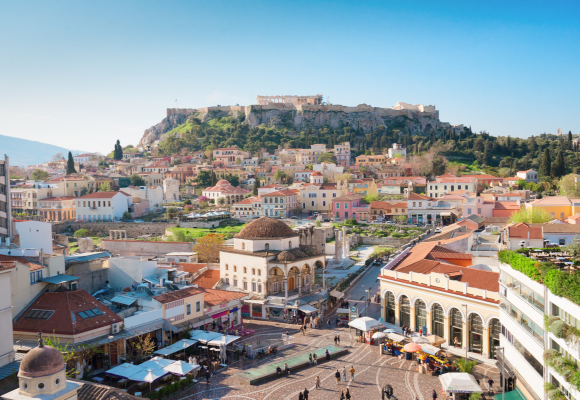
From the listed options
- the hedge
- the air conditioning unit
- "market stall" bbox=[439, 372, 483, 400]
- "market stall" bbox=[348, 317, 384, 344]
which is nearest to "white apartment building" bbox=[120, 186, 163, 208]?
the air conditioning unit

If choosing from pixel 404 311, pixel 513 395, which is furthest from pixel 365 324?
pixel 513 395

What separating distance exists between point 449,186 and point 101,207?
53.5 metres

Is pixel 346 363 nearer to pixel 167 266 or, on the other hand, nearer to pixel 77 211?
pixel 167 266

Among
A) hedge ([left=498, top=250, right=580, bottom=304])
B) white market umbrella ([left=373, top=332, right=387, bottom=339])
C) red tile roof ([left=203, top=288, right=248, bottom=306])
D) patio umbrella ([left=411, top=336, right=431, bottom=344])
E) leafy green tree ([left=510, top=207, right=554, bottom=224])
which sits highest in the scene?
hedge ([left=498, top=250, right=580, bottom=304])

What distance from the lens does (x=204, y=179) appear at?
99250 millimetres

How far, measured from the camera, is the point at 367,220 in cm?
7381

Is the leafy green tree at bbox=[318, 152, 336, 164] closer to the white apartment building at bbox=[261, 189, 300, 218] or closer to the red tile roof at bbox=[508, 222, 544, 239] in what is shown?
the white apartment building at bbox=[261, 189, 300, 218]

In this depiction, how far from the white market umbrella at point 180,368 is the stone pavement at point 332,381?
865 millimetres

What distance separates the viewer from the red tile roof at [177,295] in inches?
1001

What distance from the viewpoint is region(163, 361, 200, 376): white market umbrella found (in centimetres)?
2021

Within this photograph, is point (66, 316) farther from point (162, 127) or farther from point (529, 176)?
point (162, 127)

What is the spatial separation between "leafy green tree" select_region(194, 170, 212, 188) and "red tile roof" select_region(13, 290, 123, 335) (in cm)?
7476

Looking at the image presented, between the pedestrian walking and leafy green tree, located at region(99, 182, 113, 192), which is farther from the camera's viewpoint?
leafy green tree, located at region(99, 182, 113, 192)

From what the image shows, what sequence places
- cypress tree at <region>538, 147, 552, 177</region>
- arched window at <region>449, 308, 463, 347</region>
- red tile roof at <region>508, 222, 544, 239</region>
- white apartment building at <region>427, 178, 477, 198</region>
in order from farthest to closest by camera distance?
cypress tree at <region>538, 147, 552, 177</region> → white apartment building at <region>427, 178, 477, 198</region> → red tile roof at <region>508, 222, 544, 239</region> → arched window at <region>449, 308, 463, 347</region>
